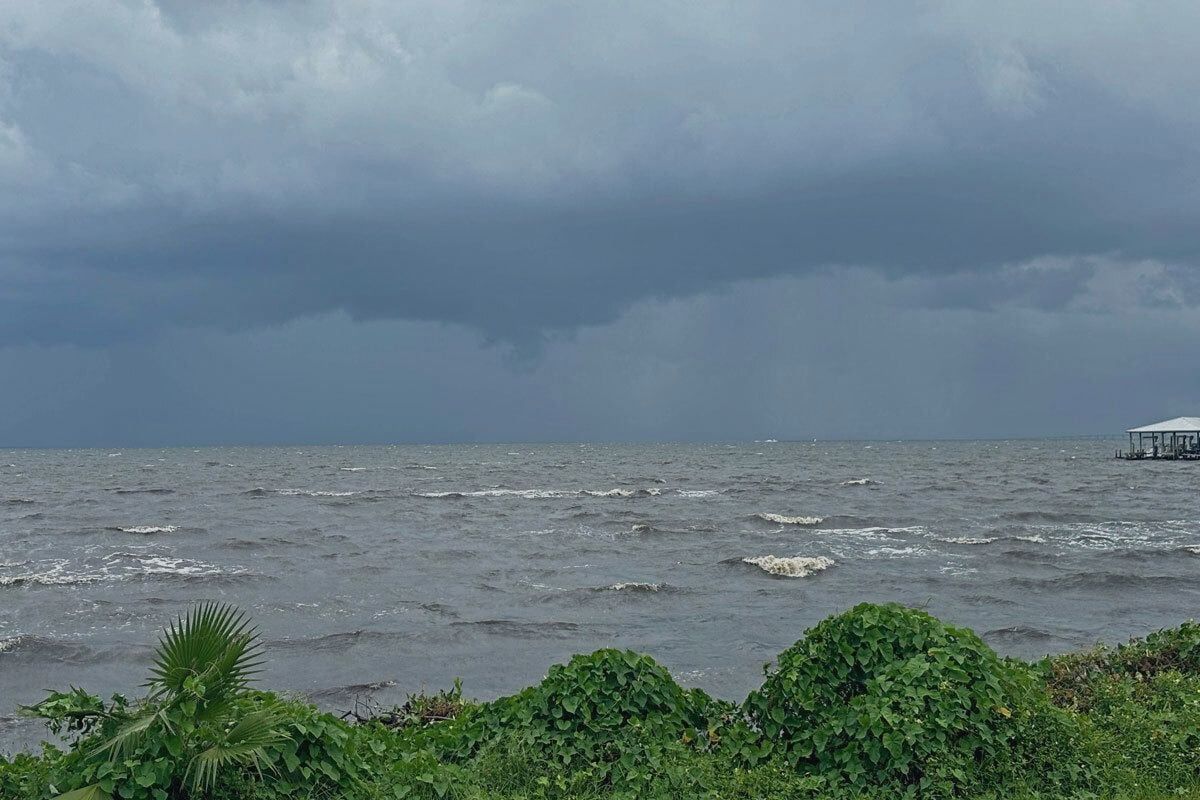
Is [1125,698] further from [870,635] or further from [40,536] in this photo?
[40,536]

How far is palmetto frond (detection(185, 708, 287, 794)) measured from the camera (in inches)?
233

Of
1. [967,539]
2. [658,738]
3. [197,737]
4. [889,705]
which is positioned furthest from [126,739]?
[967,539]

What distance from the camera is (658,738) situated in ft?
23.6

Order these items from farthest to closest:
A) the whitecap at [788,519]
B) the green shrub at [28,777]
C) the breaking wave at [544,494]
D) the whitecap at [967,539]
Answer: the breaking wave at [544,494] → the whitecap at [788,519] → the whitecap at [967,539] → the green shrub at [28,777]

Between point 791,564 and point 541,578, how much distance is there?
22.4 feet

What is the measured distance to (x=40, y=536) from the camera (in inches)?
1426

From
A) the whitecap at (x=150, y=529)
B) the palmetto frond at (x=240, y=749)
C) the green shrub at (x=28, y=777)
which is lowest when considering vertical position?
the whitecap at (x=150, y=529)

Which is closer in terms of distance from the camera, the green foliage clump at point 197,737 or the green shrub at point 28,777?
the green foliage clump at point 197,737

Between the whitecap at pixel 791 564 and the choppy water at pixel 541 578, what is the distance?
0.14 metres

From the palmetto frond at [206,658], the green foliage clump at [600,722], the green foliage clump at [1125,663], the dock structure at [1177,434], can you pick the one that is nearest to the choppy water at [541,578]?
the green foliage clump at [1125,663]

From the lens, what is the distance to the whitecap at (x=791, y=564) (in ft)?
84.3

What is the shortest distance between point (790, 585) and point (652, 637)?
273 inches

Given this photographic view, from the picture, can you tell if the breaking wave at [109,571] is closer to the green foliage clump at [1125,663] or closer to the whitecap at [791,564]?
the whitecap at [791,564]

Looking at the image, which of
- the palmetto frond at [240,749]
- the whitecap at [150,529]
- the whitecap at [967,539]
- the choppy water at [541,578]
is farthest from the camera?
the whitecap at [150,529]
